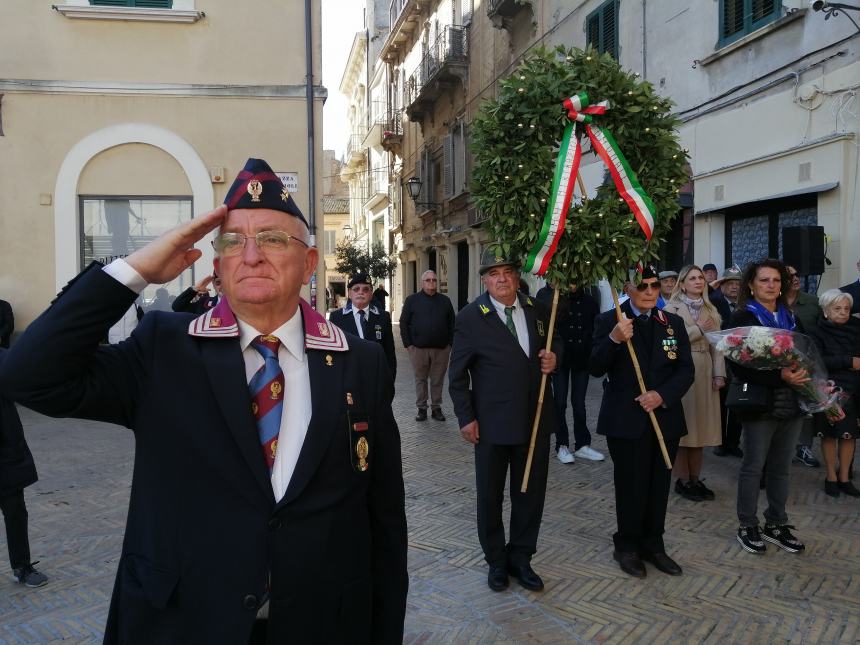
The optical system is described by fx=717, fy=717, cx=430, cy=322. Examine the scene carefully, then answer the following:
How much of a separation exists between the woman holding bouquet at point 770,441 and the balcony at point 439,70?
788 inches

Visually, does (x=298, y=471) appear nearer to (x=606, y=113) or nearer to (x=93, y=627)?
(x=93, y=627)

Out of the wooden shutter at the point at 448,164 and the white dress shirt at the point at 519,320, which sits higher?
the wooden shutter at the point at 448,164

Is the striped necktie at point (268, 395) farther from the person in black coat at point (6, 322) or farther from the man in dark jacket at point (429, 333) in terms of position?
the person in black coat at point (6, 322)

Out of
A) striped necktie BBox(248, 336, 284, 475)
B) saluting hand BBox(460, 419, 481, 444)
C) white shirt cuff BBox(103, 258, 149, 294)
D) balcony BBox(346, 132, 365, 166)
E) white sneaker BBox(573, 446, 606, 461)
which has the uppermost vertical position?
balcony BBox(346, 132, 365, 166)

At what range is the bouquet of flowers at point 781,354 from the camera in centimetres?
479

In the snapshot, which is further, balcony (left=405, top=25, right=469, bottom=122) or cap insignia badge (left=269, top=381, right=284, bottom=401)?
balcony (left=405, top=25, right=469, bottom=122)

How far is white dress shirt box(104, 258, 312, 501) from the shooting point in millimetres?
1941

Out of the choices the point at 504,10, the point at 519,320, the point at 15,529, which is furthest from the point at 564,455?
the point at 504,10

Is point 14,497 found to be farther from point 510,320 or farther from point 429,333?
point 429,333

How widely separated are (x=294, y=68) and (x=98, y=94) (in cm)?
302

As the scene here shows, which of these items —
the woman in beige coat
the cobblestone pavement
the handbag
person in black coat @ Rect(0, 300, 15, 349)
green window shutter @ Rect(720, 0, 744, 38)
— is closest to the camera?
the cobblestone pavement

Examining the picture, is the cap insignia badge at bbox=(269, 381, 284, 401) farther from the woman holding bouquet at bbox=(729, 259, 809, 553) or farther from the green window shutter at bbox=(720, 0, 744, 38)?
the green window shutter at bbox=(720, 0, 744, 38)

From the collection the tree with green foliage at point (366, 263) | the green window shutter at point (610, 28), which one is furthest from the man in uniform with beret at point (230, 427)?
the tree with green foliage at point (366, 263)

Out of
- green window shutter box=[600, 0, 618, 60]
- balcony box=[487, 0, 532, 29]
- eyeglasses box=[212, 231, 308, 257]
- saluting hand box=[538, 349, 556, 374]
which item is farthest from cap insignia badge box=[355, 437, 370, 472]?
balcony box=[487, 0, 532, 29]
